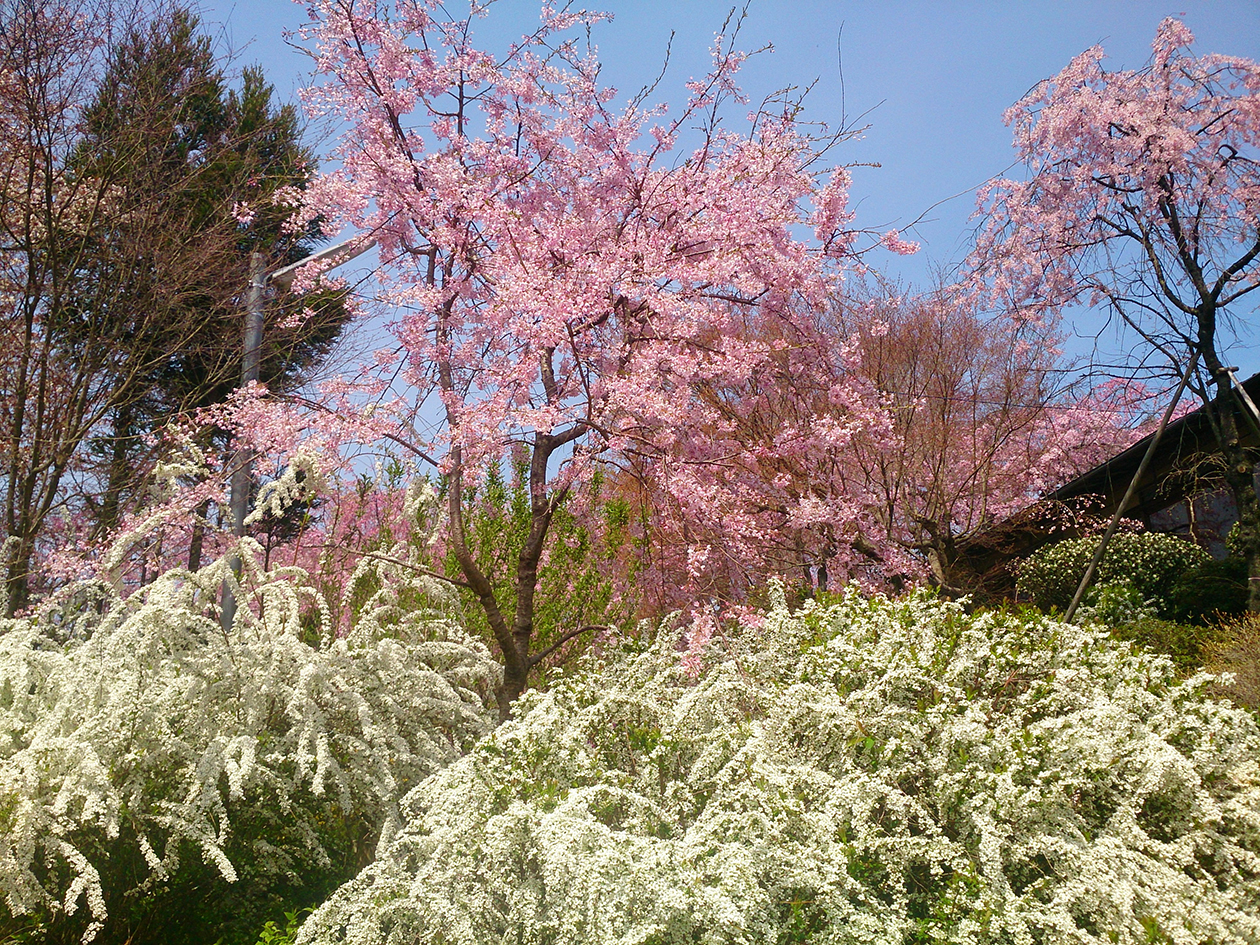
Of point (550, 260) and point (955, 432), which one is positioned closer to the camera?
point (550, 260)

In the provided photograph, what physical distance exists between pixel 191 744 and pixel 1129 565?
421 inches

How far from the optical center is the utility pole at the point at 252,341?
6504 mm

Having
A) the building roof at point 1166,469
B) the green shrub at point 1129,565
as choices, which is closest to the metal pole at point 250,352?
the building roof at point 1166,469

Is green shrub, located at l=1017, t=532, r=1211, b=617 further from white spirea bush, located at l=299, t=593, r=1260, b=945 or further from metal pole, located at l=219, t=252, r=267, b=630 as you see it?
metal pole, located at l=219, t=252, r=267, b=630

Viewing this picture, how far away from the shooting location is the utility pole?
6.50 m

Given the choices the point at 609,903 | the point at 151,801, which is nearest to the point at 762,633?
the point at 609,903

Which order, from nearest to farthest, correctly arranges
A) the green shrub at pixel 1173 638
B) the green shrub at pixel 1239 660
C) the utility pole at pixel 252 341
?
the green shrub at pixel 1239 660 < the utility pole at pixel 252 341 < the green shrub at pixel 1173 638

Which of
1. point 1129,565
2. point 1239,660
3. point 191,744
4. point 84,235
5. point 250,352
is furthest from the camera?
point 1129,565

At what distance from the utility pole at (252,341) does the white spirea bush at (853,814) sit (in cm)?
377

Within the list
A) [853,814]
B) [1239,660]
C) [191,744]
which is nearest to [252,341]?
[191,744]

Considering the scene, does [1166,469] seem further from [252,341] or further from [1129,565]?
[252,341]

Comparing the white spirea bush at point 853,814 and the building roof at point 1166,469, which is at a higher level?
the building roof at point 1166,469

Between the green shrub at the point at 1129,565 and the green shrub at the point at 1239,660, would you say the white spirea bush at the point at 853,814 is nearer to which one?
the green shrub at the point at 1239,660

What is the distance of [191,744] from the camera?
11.9 feet
